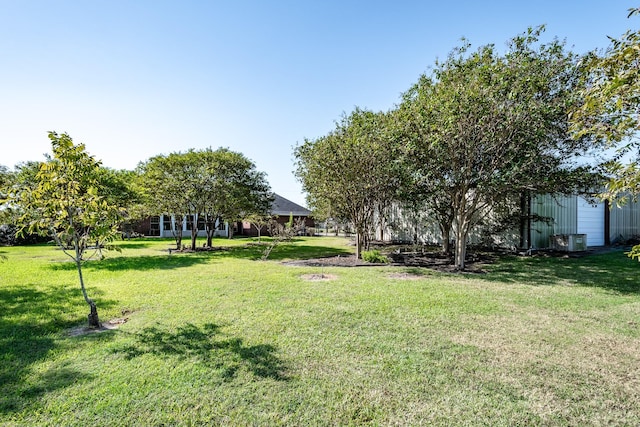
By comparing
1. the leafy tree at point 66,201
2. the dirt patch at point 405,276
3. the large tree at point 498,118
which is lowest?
the dirt patch at point 405,276

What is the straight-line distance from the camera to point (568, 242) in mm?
14867

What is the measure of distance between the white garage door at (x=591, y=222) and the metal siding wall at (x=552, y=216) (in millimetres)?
569

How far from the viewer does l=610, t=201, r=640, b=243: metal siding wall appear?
18.5 meters

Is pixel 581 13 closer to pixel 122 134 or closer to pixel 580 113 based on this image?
pixel 580 113

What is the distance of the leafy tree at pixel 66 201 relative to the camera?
14.6ft

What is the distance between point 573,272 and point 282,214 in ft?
82.7

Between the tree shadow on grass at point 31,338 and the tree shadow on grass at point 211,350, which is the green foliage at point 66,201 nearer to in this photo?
the tree shadow on grass at point 31,338

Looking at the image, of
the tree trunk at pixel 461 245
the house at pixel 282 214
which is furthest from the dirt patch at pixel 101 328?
the house at pixel 282 214

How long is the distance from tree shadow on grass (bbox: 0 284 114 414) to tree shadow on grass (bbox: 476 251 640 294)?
951 centimetres

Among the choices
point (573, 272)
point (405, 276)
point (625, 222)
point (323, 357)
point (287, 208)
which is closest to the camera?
point (323, 357)

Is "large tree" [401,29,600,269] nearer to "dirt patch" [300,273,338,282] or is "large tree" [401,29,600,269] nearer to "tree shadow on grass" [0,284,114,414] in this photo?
"dirt patch" [300,273,338,282]

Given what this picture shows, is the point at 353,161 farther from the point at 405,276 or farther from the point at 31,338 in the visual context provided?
the point at 31,338

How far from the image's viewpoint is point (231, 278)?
8.60 meters

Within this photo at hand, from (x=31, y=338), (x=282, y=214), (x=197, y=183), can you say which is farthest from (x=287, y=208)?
(x=31, y=338)
